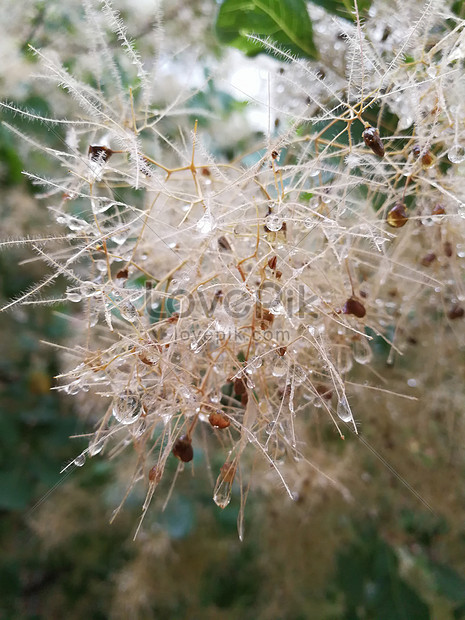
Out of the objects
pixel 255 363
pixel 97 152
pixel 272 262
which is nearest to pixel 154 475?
pixel 255 363

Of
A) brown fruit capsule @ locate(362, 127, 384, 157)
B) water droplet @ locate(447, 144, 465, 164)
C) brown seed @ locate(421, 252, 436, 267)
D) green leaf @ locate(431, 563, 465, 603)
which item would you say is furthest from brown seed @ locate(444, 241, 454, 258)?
green leaf @ locate(431, 563, 465, 603)

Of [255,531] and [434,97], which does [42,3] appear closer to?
[434,97]

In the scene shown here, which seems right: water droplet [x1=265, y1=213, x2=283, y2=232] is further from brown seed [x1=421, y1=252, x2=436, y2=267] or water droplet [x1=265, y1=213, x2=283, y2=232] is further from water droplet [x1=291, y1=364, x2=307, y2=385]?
brown seed [x1=421, y1=252, x2=436, y2=267]

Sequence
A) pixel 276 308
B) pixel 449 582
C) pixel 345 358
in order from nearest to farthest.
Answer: pixel 276 308, pixel 345 358, pixel 449 582

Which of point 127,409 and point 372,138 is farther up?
point 372,138

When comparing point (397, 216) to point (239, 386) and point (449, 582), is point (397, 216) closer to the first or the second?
point (239, 386)

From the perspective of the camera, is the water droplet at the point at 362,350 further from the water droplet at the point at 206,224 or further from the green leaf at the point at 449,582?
the green leaf at the point at 449,582

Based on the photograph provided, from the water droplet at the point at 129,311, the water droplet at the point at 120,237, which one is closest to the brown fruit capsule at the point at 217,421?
the water droplet at the point at 129,311
